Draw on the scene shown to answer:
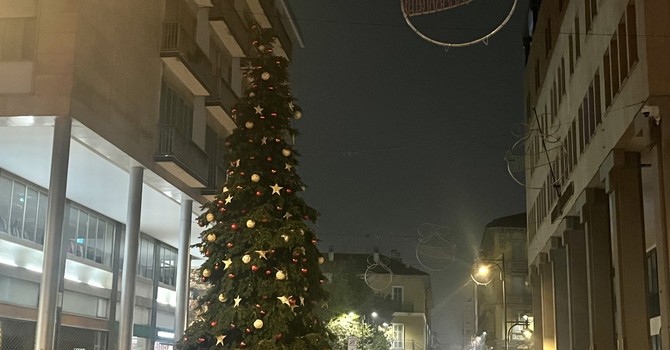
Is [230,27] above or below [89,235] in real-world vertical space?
above

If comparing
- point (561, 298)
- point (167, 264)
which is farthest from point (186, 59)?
point (561, 298)

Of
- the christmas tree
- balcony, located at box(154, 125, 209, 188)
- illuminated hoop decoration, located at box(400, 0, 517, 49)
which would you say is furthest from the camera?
balcony, located at box(154, 125, 209, 188)

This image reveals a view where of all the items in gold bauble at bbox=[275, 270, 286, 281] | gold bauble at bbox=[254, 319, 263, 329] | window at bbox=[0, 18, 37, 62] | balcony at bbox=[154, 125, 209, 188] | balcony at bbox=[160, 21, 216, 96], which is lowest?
gold bauble at bbox=[254, 319, 263, 329]

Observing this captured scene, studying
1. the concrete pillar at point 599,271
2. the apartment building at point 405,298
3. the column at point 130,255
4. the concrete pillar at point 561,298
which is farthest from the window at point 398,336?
the column at point 130,255

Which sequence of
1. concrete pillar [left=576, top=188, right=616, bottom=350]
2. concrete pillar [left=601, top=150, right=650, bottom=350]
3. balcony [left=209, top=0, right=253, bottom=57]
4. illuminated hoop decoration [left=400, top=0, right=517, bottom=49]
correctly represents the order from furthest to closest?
balcony [left=209, top=0, right=253, bottom=57]
concrete pillar [left=576, top=188, right=616, bottom=350]
concrete pillar [left=601, top=150, right=650, bottom=350]
illuminated hoop decoration [left=400, top=0, right=517, bottom=49]

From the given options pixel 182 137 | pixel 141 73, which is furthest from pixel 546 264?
pixel 141 73

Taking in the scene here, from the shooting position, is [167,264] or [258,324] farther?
[167,264]

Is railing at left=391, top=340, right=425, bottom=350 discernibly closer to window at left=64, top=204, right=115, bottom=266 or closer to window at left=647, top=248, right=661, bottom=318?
window at left=647, top=248, right=661, bottom=318

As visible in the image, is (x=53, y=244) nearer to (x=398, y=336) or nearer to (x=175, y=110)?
(x=175, y=110)

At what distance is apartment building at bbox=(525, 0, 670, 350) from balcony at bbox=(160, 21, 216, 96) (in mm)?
11551

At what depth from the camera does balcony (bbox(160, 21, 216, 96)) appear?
27377mm

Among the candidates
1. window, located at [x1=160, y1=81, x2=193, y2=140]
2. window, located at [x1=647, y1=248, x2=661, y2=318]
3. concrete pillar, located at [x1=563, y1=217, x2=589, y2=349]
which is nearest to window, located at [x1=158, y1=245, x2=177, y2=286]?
window, located at [x1=160, y1=81, x2=193, y2=140]

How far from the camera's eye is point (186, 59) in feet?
93.7

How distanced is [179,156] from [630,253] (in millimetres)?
14159
